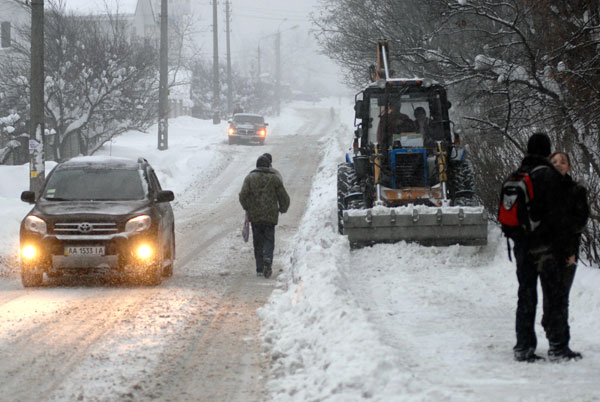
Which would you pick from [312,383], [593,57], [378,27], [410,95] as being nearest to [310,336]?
[312,383]

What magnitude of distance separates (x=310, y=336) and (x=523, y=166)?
2.30 metres

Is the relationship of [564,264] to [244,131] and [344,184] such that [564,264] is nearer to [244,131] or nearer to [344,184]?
[344,184]

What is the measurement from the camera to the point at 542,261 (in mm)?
6848

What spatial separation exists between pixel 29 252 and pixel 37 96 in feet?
22.5

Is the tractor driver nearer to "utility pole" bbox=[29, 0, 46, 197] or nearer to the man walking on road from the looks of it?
the man walking on road

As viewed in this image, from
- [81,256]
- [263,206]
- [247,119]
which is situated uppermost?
[247,119]

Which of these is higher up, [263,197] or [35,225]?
[263,197]

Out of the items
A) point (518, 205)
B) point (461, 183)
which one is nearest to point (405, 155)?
point (461, 183)

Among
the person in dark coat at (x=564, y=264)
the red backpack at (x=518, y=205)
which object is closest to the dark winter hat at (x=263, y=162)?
the red backpack at (x=518, y=205)

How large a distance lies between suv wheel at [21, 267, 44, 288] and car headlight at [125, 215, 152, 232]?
4.17ft

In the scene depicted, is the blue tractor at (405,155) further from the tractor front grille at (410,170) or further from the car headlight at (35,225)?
the car headlight at (35,225)

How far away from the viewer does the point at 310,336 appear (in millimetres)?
7738

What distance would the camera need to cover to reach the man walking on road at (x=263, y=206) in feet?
41.9

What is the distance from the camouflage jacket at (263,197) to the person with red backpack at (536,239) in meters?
6.14
